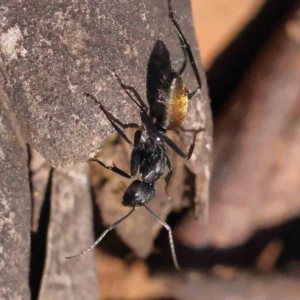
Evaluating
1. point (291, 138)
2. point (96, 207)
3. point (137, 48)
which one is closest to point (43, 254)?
point (96, 207)

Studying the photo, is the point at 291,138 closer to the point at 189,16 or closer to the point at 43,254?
the point at 189,16

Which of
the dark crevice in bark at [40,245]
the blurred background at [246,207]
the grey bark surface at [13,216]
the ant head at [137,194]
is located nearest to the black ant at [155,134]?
the ant head at [137,194]

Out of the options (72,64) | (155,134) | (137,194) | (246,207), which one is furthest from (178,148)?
(246,207)

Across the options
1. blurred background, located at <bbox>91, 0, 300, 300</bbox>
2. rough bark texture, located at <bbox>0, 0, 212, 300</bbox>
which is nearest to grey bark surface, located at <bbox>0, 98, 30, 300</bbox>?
rough bark texture, located at <bbox>0, 0, 212, 300</bbox>

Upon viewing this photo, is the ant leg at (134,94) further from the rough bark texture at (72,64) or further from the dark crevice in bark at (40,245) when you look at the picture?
the dark crevice in bark at (40,245)

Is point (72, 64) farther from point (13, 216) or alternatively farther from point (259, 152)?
point (259, 152)

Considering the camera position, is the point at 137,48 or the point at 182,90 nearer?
the point at 137,48
